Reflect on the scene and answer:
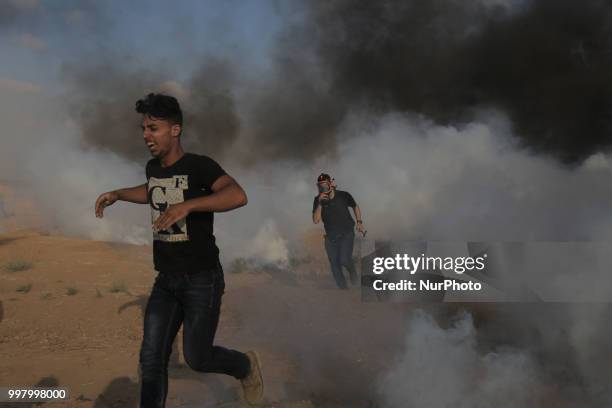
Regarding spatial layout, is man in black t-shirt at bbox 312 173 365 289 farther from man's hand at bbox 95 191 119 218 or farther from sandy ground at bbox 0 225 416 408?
man's hand at bbox 95 191 119 218

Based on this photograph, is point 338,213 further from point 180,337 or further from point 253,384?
point 253,384

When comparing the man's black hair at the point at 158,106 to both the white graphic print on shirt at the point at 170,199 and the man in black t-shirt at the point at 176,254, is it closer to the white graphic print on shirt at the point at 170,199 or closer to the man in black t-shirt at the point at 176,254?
the man in black t-shirt at the point at 176,254

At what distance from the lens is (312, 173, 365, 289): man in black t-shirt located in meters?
8.31

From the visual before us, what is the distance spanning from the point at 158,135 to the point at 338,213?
5.68m

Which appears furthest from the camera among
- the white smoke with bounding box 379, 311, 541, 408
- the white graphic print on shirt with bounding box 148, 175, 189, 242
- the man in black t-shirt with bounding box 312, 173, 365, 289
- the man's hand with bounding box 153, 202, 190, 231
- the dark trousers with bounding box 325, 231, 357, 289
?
the dark trousers with bounding box 325, 231, 357, 289

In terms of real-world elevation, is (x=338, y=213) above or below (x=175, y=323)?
above

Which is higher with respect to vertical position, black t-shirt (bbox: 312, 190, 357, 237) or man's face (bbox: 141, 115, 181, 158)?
Result: black t-shirt (bbox: 312, 190, 357, 237)

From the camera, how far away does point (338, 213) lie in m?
8.39

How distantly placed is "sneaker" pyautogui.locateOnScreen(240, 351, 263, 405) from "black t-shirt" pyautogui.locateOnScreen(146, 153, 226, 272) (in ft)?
2.70

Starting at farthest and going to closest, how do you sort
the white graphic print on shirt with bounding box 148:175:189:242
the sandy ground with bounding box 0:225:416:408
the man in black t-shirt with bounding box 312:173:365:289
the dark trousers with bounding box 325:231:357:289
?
1. the dark trousers with bounding box 325:231:357:289
2. the man in black t-shirt with bounding box 312:173:365:289
3. the sandy ground with bounding box 0:225:416:408
4. the white graphic print on shirt with bounding box 148:175:189:242

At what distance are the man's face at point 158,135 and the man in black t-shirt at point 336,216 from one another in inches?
212

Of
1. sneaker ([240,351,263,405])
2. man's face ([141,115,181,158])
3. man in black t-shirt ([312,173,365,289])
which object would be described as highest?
man in black t-shirt ([312,173,365,289])

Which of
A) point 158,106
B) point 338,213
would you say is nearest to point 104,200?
point 158,106

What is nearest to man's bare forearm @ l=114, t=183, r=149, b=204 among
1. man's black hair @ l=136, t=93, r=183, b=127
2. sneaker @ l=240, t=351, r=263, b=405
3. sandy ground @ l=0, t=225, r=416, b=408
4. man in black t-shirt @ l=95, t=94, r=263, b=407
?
man in black t-shirt @ l=95, t=94, r=263, b=407
